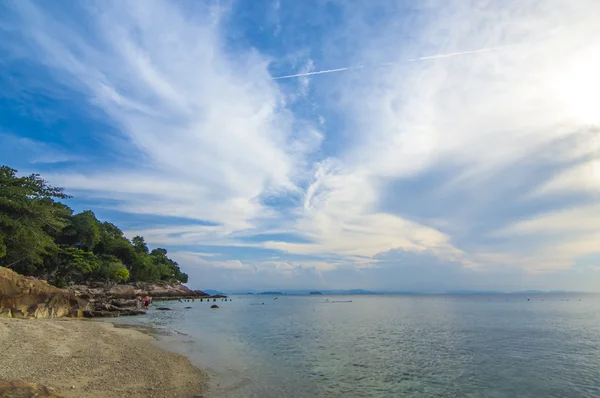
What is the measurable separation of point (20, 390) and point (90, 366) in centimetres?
814

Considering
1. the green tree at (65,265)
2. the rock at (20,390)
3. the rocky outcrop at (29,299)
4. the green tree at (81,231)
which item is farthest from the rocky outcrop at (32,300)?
the green tree at (81,231)

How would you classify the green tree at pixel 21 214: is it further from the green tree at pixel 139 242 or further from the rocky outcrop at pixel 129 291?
the green tree at pixel 139 242

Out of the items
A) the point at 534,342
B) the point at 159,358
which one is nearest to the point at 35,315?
the point at 159,358

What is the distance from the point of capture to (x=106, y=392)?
1214 centimetres

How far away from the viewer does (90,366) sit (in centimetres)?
1499

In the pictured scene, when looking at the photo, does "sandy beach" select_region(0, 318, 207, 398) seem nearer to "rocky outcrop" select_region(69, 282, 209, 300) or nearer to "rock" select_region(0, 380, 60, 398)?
"rock" select_region(0, 380, 60, 398)

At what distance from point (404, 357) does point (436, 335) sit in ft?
50.3

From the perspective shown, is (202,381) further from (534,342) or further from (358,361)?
(534,342)

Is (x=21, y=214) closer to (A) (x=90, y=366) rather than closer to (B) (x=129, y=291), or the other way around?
(A) (x=90, y=366)

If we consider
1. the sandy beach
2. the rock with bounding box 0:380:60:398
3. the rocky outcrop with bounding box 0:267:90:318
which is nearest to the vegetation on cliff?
the rocky outcrop with bounding box 0:267:90:318

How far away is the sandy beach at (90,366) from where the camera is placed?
12359 millimetres

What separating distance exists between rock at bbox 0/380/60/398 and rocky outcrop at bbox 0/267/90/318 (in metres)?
25.2

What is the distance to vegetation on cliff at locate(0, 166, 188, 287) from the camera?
119ft

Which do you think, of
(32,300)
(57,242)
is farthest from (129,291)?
(32,300)
